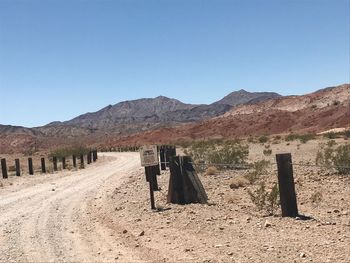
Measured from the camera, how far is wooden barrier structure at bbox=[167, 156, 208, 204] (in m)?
13.0

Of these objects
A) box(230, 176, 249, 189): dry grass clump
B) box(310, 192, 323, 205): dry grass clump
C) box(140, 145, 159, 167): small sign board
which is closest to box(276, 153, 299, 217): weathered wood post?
box(310, 192, 323, 205): dry grass clump

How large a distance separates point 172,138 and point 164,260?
119 metres

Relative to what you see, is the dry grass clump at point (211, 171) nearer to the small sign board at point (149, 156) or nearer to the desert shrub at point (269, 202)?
the small sign board at point (149, 156)

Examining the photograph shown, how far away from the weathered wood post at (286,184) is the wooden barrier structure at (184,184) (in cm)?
282

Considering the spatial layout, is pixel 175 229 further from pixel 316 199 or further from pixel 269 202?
pixel 316 199

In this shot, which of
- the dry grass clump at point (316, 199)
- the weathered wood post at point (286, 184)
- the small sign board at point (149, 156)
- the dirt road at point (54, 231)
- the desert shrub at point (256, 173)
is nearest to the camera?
the dirt road at point (54, 231)

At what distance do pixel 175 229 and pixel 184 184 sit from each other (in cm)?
293

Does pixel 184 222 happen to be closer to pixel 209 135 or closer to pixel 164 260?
pixel 164 260

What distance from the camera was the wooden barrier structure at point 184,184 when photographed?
1304cm

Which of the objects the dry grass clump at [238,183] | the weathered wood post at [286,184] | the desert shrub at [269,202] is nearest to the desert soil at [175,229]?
the desert shrub at [269,202]

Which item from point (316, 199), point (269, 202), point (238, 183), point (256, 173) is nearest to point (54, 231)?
point (269, 202)

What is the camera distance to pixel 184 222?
10.8 metres

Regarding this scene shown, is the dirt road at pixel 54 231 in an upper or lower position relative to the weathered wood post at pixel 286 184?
lower

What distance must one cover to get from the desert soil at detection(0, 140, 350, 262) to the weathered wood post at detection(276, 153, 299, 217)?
30cm
